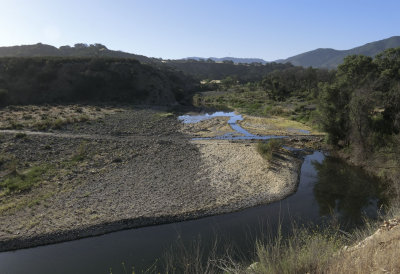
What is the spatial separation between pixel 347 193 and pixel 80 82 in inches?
3245

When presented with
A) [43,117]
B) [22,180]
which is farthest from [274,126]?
[43,117]

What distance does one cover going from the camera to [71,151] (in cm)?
3338

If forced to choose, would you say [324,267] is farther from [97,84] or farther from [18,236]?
[97,84]

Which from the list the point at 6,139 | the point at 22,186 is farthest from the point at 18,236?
the point at 6,139

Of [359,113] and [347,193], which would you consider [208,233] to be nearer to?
[347,193]

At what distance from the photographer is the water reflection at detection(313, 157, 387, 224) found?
20219 millimetres

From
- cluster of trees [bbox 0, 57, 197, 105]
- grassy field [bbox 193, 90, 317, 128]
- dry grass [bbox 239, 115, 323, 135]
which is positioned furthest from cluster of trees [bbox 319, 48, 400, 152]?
cluster of trees [bbox 0, 57, 197, 105]

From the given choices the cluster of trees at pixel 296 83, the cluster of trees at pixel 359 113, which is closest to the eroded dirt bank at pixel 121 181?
the cluster of trees at pixel 359 113

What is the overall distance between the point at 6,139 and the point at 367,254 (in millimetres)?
41423

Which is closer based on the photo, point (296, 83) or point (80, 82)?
point (80, 82)

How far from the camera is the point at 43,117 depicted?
174 ft

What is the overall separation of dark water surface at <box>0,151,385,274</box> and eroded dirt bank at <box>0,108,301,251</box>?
0.75 metres

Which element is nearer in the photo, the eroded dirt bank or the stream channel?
the stream channel

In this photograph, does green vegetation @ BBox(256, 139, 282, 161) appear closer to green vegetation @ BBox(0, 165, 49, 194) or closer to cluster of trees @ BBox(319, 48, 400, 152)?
cluster of trees @ BBox(319, 48, 400, 152)
